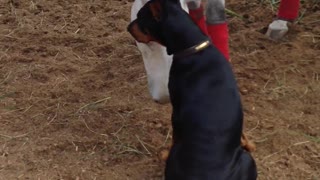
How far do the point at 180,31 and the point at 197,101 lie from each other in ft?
0.93

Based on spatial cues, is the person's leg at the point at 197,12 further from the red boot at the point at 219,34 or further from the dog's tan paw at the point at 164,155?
the dog's tan paw at the point at 164,155

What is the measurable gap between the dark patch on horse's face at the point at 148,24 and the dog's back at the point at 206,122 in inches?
5.6

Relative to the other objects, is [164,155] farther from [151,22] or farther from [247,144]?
[151,22]

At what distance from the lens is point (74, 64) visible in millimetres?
3971

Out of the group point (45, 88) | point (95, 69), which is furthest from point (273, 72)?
point (45, 88)

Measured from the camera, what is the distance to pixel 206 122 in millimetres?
2467

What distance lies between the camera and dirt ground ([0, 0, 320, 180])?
3.09 m

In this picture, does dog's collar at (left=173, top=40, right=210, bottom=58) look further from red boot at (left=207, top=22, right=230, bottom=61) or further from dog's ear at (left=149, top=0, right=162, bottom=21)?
red boot at (left=207, top=22, right=230, bottom=61)

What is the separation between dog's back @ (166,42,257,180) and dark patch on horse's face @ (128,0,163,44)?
0.14 meters

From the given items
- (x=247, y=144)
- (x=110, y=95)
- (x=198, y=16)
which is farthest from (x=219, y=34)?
(x=110, y=95)

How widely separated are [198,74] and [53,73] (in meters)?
1.52

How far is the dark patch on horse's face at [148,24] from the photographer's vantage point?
2656mm

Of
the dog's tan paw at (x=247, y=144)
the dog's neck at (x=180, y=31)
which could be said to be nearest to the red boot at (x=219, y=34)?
the dog's tan paw at (x=247, y=144)

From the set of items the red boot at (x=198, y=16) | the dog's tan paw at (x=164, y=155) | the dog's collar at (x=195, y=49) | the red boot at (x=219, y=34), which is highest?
the dog's collar at (x=195, y=49)
